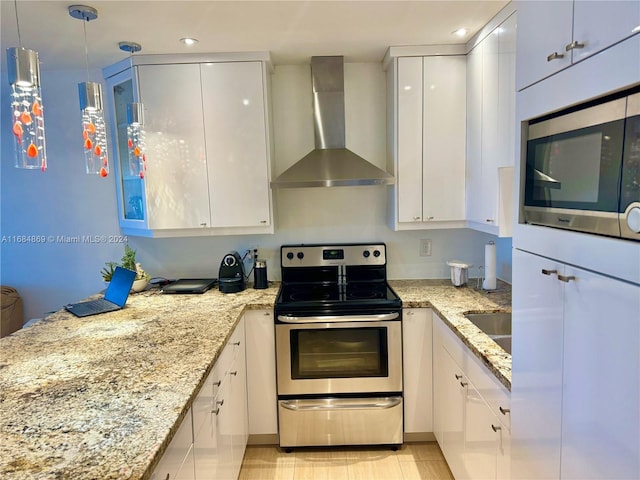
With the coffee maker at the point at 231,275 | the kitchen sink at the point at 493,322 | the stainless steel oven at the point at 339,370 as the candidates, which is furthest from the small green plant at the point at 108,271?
the kitchen sink at the point at 493,322

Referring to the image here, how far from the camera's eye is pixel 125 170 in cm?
291

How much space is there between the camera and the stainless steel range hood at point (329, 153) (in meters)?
2.59

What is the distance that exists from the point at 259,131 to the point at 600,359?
2236mm

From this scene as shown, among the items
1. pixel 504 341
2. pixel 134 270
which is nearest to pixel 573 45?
pixel 504 341

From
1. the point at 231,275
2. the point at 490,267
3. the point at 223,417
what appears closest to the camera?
the point at 223,417

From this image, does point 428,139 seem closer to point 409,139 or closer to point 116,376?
point 409,139

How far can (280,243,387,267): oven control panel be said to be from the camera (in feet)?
9.84

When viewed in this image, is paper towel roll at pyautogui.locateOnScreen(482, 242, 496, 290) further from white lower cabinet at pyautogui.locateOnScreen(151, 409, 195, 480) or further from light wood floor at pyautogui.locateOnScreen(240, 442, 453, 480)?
white lower cabinet at pyautogui.locateOnScreen(151, 409, 195, 480)

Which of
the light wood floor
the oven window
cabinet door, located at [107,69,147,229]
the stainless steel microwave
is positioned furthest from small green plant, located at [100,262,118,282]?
A: the stainless steel microwave

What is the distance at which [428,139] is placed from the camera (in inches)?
105

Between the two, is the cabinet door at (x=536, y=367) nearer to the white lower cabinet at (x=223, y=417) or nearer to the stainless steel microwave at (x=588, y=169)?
the stainless steel microwave at (x=588, y=169)

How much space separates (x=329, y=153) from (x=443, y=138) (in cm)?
73

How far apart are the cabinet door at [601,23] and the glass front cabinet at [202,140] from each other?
198 centimetres

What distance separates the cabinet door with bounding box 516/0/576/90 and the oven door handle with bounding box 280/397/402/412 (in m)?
1.95
